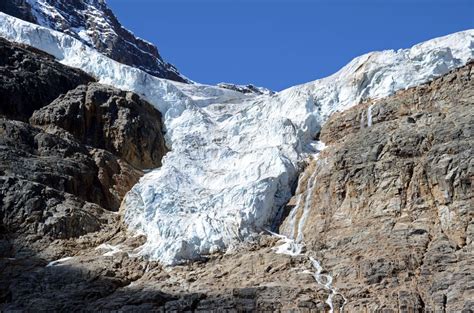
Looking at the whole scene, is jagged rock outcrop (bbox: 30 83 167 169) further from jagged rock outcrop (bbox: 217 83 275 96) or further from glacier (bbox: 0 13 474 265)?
jagged rock outcrop (bbox: 217 83 275 96)

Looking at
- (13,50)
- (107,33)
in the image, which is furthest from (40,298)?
(107,33)

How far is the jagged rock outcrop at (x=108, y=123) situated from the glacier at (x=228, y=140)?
2.14 meters

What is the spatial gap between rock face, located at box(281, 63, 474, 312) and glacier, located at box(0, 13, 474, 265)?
2.56 m

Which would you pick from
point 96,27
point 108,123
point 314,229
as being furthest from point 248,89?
point 314,229

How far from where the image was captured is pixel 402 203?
44.2 metres

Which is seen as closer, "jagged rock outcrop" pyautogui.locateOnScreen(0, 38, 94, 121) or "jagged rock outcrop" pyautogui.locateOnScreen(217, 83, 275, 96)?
"jagged rock outcrop" pyautogui.locateOnScreen(0, 38, 94, 121)

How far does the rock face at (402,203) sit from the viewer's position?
37906 millimetres

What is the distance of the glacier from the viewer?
158 feet

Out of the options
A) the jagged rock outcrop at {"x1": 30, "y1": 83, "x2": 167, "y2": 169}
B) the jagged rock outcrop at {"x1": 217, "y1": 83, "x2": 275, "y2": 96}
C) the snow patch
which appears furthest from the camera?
the jagged rock outcrop at {"x1": 217, "y1": 83, "x2": 275, "y2": 96}

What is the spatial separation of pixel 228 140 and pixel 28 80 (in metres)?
17.1

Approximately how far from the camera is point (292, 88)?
6606cm

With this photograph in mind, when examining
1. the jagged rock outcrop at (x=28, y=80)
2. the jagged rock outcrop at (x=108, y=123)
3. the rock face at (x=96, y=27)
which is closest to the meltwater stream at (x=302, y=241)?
the jagged rock outcrop at (x=108, y=123)

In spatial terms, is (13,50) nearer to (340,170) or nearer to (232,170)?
(232,170)

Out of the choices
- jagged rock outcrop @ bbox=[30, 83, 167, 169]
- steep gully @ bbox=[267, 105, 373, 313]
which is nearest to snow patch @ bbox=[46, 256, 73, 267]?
steep gully @ bbox=[267, 105, 373, 313]
